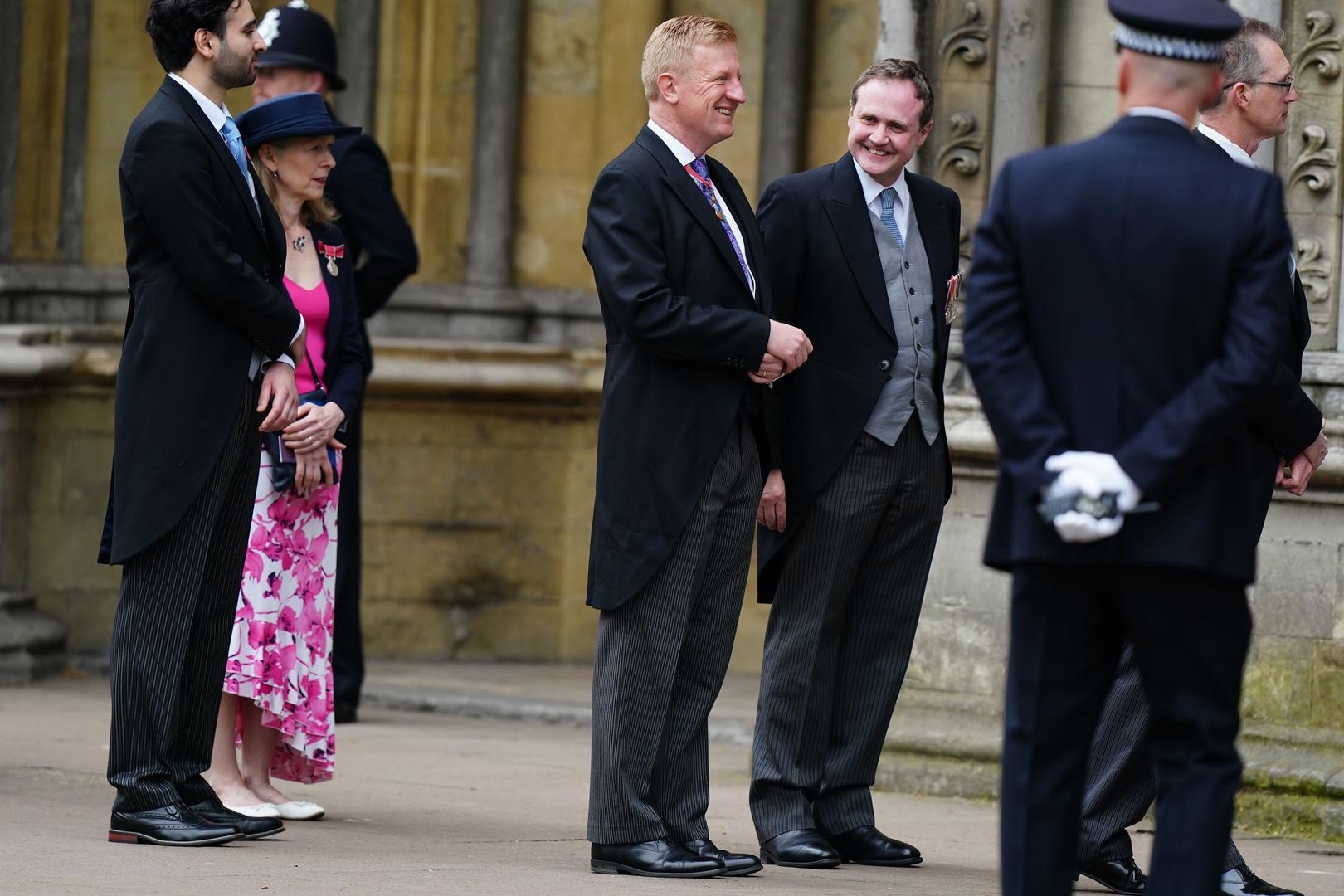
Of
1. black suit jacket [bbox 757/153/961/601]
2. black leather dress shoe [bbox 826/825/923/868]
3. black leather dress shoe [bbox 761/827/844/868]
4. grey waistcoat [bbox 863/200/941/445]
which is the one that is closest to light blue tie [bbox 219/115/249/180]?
black suit jacket [bbox 757/153/961/601]

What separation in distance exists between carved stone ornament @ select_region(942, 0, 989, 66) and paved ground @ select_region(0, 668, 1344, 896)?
6.91 ft

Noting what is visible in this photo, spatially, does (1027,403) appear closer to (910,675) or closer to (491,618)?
(910,675)

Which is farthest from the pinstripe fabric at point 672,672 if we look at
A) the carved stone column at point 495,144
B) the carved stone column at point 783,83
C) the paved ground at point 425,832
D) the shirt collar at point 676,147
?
the carved stone column at point 495,144

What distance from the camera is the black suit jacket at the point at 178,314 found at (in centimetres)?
519

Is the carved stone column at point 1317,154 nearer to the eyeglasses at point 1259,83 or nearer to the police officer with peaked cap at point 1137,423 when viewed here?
the eyeglasses at point 1259,83

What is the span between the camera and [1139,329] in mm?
3713

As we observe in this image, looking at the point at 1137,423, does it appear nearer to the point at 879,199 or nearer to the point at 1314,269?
the point at 879,199

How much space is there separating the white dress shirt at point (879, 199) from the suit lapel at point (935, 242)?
29mm

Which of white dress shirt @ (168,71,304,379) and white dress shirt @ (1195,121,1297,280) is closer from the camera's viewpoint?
white dress shirt @ (1195,121,1297,280)

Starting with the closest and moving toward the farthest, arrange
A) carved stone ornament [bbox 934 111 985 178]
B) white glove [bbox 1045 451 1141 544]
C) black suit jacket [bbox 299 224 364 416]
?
white glove [bbox 1045 451 1141 544], black suit jacket [bbox 299 224 364 416], carved stone ornament [bbox 934 111 985 178]

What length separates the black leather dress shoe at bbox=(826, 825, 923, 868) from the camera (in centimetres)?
549

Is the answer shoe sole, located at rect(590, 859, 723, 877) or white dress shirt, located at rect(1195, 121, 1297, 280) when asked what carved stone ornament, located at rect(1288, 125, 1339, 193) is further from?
shoe sole, located at rect(590, 859, 723, 877)

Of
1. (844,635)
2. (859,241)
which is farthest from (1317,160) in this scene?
(844,635)

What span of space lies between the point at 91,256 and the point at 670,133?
17.5 feet
